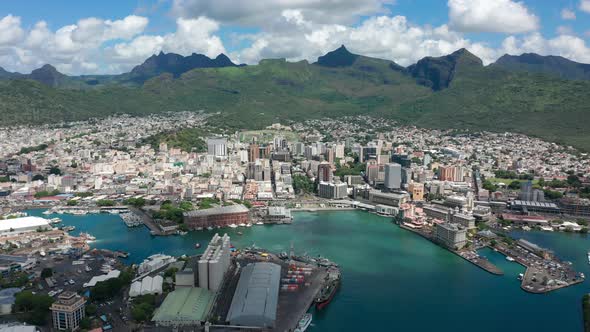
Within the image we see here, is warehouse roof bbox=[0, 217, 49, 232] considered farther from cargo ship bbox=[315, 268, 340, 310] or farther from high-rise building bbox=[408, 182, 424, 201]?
high-rise building bbox=[408, 182, 424, 201]

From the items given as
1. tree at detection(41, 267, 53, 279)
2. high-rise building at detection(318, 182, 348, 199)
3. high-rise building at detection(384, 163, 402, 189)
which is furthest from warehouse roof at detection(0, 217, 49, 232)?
high-rise building at detection(384, 163, 402, 189)

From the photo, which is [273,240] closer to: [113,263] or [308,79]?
[113,263]

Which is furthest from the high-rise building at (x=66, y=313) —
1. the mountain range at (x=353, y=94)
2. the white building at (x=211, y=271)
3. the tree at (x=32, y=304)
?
the mountain range at (x=353, y=94)

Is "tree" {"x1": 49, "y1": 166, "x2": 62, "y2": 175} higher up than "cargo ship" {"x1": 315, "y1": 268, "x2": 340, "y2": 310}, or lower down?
higher up

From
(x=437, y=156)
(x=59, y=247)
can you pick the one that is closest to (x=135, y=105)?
(x=437, y=156)

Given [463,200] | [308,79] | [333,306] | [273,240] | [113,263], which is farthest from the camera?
[308,79]

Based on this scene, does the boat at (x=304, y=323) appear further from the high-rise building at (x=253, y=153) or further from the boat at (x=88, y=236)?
the high-rise building at (x=253, y=153)

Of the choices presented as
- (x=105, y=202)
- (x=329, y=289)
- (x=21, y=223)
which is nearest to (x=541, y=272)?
(x=329, y=289)
